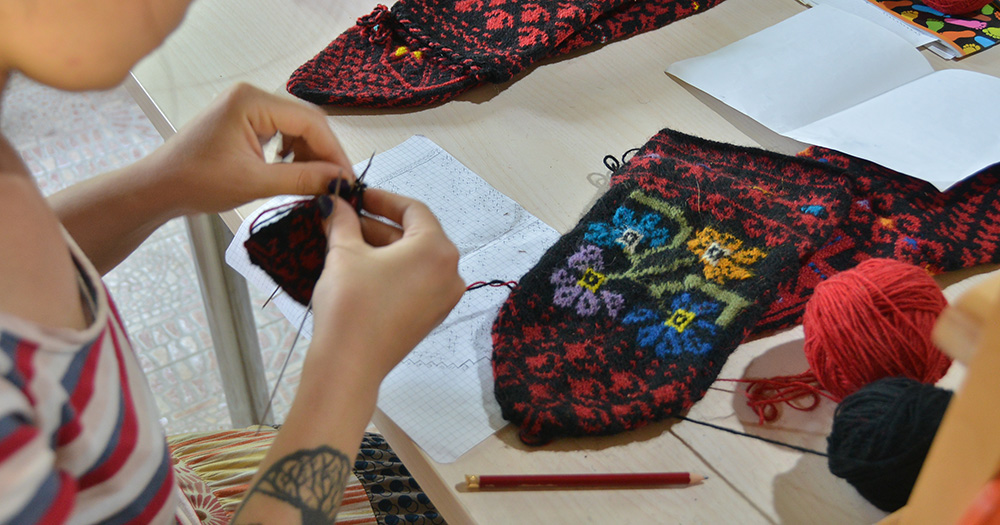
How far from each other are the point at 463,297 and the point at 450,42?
1.24 feet

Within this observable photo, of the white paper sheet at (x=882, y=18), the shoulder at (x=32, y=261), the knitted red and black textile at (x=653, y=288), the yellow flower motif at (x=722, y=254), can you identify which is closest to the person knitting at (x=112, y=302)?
the shoulder at (x=32, y=261)

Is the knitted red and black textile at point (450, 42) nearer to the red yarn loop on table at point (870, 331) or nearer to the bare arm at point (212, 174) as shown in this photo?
the bare arm at point (212, 174)

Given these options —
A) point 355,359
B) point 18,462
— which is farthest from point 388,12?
point 18,462

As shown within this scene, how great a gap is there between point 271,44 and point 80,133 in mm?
1181

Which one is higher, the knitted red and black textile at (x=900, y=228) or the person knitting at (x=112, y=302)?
the person knitting at (x=112, y=302)

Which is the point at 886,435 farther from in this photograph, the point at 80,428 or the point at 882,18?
the point at 882,18

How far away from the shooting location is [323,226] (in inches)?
22.0

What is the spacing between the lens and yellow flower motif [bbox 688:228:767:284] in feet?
2.15

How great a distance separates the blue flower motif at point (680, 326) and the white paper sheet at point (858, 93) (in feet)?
0.89

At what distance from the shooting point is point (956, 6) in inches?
37.9

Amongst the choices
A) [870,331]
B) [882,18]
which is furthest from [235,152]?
[882,18]

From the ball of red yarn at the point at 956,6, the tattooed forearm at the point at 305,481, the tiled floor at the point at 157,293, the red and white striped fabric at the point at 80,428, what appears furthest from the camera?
the tiled floor at the point at 157,293

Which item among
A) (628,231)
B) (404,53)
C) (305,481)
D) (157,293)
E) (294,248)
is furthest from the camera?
(157,293)

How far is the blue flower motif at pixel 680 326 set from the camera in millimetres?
609
